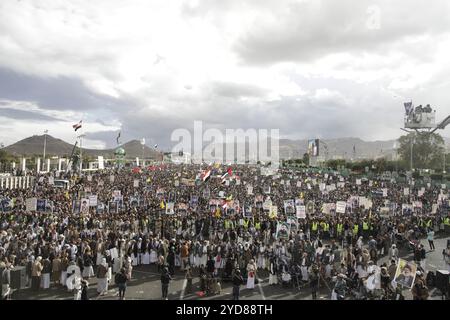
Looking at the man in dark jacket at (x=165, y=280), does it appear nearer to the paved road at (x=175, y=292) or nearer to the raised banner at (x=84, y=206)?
the paved road at (x=175, y=292)

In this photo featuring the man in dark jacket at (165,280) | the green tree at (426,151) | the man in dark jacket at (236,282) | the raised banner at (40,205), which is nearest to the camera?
the man in dark jacket at (236,282)

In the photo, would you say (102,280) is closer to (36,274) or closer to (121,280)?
(121,280)

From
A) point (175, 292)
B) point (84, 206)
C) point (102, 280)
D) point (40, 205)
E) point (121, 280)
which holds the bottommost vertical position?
point (175, 292)

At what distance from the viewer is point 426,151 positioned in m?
91.2

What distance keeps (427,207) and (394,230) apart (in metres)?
15.9

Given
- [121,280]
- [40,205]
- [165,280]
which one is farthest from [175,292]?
[40,205]

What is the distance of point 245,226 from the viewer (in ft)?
72.8

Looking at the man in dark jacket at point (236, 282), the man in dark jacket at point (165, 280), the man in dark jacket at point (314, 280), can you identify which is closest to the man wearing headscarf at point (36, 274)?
the man in dark jacket at point (165, 280)

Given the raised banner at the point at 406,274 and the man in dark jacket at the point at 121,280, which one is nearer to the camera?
the raised banner at the point at 406,274

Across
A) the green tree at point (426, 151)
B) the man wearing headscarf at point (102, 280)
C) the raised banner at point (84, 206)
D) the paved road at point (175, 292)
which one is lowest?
the paved road at point (175, 292)

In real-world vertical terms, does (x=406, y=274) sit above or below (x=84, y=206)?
below

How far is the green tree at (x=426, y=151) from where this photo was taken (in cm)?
9075

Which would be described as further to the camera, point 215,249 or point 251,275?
point 215,249
